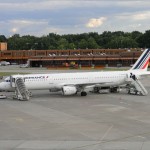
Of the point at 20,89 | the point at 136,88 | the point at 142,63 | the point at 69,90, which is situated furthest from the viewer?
the point at 142,63

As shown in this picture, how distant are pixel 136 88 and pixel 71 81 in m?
9.66

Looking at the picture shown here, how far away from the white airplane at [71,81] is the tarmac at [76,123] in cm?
247

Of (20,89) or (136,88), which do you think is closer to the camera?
(20,89)

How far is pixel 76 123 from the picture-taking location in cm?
3416

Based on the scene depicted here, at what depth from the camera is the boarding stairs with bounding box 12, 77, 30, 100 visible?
52597 millimetres

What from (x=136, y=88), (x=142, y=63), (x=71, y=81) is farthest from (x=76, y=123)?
(x=142, y=63)

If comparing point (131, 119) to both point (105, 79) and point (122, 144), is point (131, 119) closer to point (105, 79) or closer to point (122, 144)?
Answer: point (122, 144)

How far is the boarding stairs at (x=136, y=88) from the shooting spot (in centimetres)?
5741

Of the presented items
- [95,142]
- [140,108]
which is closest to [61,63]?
[140,108]

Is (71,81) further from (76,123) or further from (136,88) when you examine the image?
(76,123)

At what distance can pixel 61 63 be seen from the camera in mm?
174625

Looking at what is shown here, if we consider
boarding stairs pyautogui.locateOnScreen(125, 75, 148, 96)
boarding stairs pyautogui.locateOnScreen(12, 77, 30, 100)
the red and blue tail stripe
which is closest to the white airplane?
boarding stairs pyautogui.locateOnScreen(12, 77, 30, 100)

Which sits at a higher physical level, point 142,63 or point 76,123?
point 142,63

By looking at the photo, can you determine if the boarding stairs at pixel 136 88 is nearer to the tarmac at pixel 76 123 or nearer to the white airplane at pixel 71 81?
the white airplane at pixel 71 81
